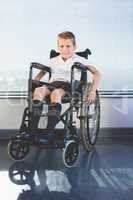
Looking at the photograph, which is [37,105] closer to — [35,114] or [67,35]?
[35,114]

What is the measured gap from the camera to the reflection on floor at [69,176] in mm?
3311

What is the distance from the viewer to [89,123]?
16.1ft

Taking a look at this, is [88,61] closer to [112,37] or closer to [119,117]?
[112,37]

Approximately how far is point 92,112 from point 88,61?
0.73 m

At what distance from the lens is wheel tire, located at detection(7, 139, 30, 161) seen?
435cm

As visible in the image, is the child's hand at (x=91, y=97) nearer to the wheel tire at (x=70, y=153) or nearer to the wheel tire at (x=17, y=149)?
the wheel tire at (x=70, y=153)

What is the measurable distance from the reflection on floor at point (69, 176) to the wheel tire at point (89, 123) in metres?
0.15

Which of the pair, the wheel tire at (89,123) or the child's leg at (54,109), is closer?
the child's leg at (54,109)

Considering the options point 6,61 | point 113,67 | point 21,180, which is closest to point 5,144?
point 6,61

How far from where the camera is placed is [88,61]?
16.5 ft

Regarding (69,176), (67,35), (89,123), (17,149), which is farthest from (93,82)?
(69,176)

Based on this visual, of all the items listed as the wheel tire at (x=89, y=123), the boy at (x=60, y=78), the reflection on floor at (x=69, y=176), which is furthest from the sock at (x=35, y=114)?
the wheel tire at (x=89, y=123)

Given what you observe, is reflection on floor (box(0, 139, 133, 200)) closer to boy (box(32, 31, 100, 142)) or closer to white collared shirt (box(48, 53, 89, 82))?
boy (box(32, 31, 100, 142))

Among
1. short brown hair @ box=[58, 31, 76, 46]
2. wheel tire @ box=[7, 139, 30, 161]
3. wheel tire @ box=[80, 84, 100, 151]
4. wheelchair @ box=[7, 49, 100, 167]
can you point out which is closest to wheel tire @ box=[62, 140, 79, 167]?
wheelchair @ box=[7, 49, 100, 167]
